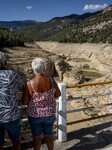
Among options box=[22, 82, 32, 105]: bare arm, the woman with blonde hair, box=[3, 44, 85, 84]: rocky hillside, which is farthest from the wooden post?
box=[3, 44, 85, 84]: rocky hillside

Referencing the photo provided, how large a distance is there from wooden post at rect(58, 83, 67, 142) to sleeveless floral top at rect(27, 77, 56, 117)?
1215 millimetres

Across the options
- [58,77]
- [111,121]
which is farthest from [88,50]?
[111,121]

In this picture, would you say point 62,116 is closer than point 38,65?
No

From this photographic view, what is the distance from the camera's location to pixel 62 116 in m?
6.76

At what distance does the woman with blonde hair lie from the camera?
5.28 meters


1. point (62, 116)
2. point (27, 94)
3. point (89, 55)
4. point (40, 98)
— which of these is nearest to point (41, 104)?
point (40, 98)

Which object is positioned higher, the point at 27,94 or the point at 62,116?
the point at 27,94

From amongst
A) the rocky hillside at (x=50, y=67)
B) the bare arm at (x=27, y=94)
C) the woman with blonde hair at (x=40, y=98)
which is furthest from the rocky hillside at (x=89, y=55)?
the bare arm at (x=27, y=94)

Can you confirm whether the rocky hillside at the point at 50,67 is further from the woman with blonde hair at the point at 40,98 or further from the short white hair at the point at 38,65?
the short white hair at the point at 38,65

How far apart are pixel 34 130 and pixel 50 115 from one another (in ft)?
1.25

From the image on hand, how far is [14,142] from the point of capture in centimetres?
533

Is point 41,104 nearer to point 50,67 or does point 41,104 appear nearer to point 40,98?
point 40,98

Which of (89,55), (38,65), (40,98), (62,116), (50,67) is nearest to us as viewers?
(38,65)

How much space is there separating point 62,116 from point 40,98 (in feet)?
5.06
